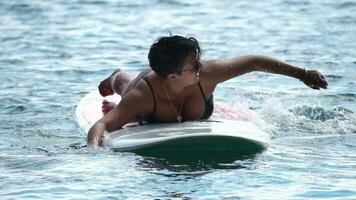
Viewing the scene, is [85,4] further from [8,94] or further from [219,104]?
[219,104]

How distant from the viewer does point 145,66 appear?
11.7 meters

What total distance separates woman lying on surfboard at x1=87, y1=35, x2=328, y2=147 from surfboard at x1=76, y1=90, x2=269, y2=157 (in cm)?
11

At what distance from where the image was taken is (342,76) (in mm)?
10555

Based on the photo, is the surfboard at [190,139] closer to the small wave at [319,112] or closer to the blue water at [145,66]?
the blue water at [145,66]

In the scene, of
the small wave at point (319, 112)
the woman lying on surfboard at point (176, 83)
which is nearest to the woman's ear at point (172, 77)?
the woman lying on surfboard at point (176, 83)

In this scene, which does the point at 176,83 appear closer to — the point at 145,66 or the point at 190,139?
the point at 190,139

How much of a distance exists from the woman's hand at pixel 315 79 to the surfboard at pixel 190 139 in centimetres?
57

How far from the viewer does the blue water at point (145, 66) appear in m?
6.13

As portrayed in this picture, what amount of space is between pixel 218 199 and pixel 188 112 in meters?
1.45

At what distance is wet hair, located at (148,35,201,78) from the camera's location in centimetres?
668

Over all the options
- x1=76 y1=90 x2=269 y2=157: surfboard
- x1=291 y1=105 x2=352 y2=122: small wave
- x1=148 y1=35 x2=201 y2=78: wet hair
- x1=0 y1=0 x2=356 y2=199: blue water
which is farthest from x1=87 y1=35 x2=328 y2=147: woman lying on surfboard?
x1=291 y1=105 x2=352 y2=122: small wave

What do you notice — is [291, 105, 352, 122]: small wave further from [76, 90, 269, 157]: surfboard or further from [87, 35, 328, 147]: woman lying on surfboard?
[76, 90, 269, 157]: surfboard

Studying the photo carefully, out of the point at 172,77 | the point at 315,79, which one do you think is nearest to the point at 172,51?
the point at 172,77

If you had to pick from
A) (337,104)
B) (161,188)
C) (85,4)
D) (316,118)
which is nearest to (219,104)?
(316,118)
